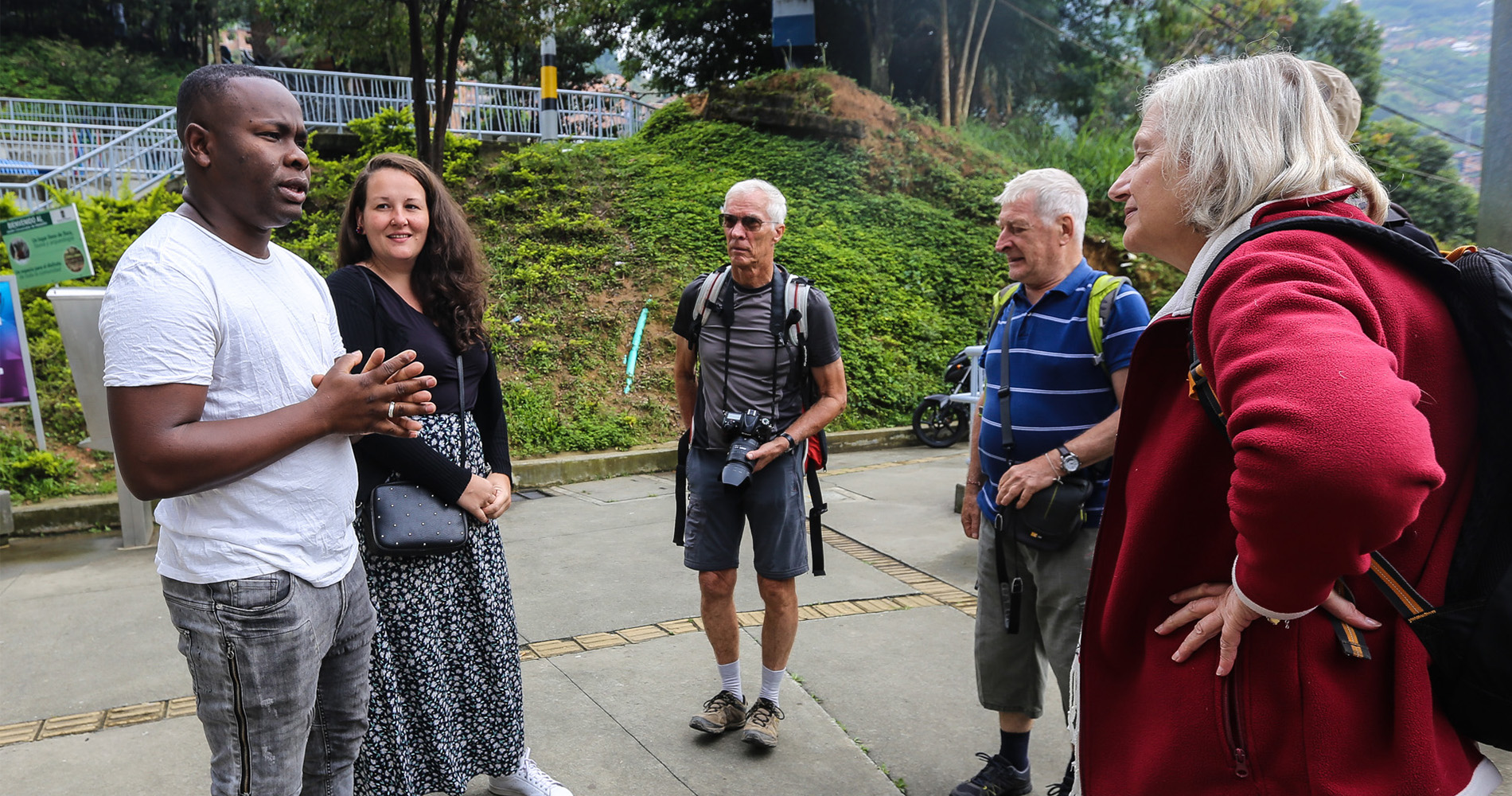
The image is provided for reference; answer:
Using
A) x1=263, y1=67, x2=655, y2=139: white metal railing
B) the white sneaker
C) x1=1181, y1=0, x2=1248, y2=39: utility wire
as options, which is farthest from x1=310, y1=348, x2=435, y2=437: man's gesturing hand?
x1=1181, y1=0, x2=1248, y2=39: utility wire

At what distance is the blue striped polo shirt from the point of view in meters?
2.86

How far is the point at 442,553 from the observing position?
2658mm

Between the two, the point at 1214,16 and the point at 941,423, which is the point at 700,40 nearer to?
the point at 1214,16

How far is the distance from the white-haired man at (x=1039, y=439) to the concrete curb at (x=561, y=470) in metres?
5.36

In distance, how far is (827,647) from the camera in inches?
170

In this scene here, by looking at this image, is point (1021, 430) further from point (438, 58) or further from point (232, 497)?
point (438, 58)

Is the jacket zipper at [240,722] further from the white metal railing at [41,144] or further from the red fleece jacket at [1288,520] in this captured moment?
the white metal railing at [41,144]

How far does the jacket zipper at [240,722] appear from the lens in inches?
72.7

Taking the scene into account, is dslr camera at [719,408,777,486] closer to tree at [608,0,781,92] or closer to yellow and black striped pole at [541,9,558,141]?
yellow and black striped pole at [541,9,558,141]

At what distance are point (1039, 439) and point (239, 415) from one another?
7.15ft

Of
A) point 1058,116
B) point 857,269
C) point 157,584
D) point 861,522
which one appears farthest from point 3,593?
point 1058,116

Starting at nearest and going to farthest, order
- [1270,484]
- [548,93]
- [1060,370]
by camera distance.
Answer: [1270,484], [1060,370], [548,93]

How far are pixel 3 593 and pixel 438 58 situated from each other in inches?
294

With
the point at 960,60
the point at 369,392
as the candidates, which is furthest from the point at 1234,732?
the point at 960,60
